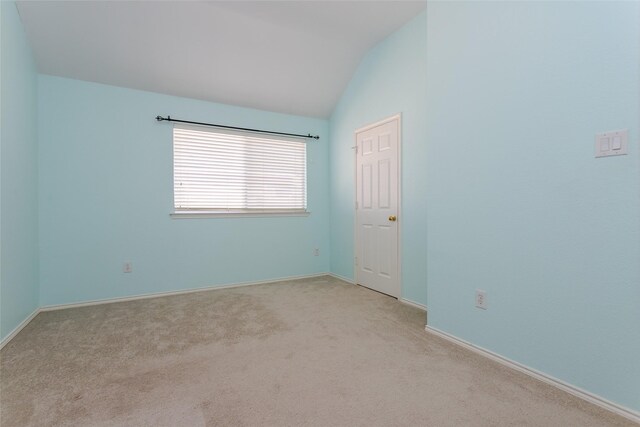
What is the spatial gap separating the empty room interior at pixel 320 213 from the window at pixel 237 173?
3 centimetres

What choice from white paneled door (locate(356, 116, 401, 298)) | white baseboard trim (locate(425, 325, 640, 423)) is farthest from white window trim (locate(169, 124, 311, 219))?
white baseboard trim (locate(425, 325, 640, 423))

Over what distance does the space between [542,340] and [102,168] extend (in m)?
4.12

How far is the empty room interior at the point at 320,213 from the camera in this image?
1.49 meters

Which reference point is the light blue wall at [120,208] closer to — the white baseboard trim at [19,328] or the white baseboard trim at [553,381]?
the white baseboard trim at [19,328]

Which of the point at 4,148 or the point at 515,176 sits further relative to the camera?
the point at 4,148

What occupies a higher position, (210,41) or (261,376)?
(210,41)

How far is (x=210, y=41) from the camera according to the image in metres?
3.12

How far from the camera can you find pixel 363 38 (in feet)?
11.1

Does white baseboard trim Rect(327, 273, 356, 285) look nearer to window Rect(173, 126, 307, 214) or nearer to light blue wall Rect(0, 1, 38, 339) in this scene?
window Rect(173, 126, 307, 214)

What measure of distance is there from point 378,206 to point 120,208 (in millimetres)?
2910

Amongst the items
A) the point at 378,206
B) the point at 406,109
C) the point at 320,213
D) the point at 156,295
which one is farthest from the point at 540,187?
the point at 156,295

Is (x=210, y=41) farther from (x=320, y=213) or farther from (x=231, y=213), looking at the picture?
(x=320, y=213)

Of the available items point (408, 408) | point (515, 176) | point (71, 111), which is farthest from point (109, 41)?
point (408, 408)

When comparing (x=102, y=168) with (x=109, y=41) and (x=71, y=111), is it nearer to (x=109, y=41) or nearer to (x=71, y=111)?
(x=71, y=111)
